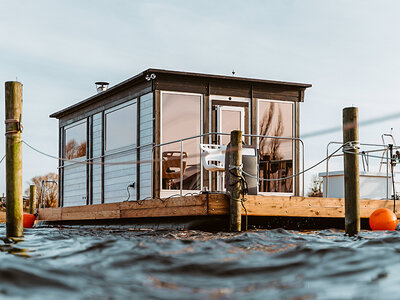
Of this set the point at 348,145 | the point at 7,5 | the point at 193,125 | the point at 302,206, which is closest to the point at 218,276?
the point at 348,145

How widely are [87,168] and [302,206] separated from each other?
631 cm

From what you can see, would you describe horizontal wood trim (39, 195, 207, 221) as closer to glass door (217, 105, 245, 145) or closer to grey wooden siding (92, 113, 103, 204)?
grey wooden siding (92, 113, 103, 204)

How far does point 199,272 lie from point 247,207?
4.53 meters

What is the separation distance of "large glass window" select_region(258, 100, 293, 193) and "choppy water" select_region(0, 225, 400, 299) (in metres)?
6.20

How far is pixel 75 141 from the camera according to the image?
14.6 meters

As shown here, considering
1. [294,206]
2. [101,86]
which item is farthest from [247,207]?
[101,86]

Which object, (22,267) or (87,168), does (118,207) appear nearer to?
(87,168)

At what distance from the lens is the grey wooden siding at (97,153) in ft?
43.6

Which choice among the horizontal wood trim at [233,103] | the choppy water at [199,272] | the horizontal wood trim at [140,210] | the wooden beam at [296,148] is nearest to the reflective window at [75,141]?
the horizontal wood trim at [140,210]

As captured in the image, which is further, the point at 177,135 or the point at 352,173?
the point at 177,135

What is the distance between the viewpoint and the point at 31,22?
12211mm

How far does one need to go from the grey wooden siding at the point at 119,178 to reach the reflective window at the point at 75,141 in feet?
4.47

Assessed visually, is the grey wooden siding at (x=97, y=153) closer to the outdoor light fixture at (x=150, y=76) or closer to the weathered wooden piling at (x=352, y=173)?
the outdoor light fixture at (x=150, y=76)

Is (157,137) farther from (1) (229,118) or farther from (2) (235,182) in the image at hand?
(2) (235,182)
